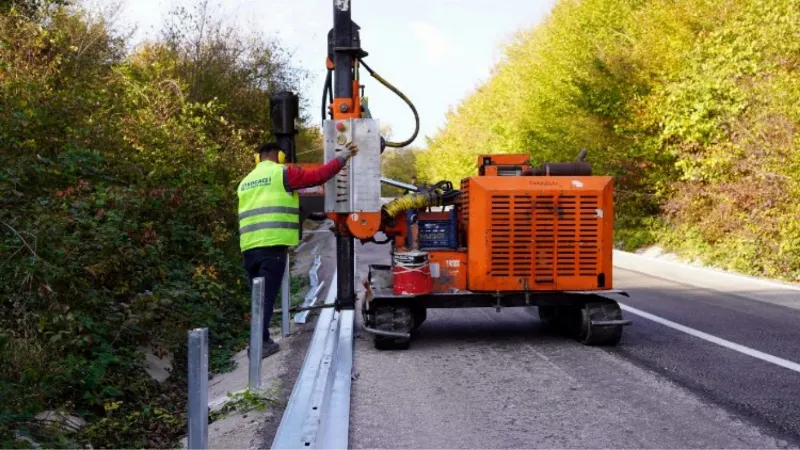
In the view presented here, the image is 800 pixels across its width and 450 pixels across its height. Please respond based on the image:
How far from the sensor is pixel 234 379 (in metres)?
8.19

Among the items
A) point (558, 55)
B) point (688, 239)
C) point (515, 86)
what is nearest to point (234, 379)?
point (688, 239)

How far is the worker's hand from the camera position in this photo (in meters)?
8.38

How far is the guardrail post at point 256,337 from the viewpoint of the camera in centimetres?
670

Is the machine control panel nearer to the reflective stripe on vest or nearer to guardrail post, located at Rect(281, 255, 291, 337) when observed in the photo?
the reflective stripe on vest

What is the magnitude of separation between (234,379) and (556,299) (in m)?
3.33

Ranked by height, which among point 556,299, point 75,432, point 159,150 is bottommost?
point 75,432

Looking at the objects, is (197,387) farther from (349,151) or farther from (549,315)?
(549,315)

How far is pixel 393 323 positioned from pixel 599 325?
204cm

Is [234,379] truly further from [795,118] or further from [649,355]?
[795,118]

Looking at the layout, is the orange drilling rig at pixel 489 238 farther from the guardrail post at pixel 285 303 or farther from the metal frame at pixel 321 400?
the guardrail post at pixel 285 303

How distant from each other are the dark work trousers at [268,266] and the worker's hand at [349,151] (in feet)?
3.63

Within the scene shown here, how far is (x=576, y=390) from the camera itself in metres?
6.76

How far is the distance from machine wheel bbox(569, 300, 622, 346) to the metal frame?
238 cm

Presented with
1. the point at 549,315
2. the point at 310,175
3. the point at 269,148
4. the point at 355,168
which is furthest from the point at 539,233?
the point at 269,148
